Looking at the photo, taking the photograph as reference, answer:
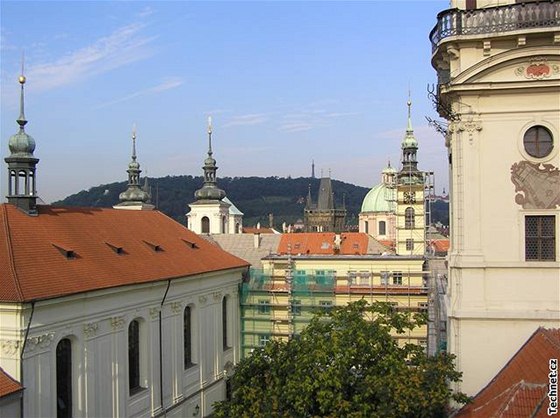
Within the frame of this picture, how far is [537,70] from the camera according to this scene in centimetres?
1264

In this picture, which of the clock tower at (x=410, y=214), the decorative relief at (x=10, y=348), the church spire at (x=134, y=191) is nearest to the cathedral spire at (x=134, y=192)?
the church spire at (x=134, y=191)

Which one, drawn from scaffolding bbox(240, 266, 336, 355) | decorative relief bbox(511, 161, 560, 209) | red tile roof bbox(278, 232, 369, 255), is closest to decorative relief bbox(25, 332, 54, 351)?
decorative relief bbox(511, 161, 560, 209)

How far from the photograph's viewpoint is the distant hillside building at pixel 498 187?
12758 millimetres

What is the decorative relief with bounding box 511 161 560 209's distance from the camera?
12.8 meters

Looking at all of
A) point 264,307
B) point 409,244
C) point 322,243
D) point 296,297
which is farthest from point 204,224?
point 296,297

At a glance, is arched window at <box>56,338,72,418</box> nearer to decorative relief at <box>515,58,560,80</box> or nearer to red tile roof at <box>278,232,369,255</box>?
decorative relief at <box>515,58,560,80</box>

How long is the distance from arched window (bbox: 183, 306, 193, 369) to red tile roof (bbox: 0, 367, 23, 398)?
1123 centimetres

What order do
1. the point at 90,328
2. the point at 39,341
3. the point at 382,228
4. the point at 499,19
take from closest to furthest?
the point at 499,19
the point at 39,341
the point at 90,328
the point at 382,228

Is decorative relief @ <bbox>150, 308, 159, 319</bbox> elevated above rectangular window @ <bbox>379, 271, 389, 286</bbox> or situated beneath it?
situated beneath

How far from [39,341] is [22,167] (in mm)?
7804

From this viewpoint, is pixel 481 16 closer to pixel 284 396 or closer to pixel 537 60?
pixel 537 60

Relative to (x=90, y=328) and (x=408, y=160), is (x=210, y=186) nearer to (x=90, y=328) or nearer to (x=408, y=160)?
(x=408, y=160)

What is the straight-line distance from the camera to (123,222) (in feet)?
92.2

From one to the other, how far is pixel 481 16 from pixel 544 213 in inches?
171
